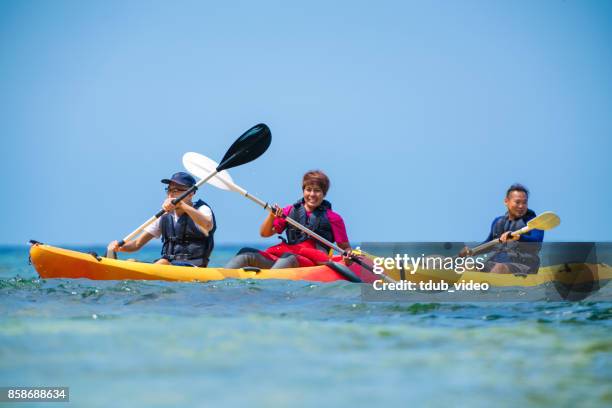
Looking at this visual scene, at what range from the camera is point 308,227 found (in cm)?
905

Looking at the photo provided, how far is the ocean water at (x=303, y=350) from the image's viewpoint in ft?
11.9

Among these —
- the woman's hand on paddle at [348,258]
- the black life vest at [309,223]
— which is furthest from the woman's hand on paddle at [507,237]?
the black life vest at [309,223]

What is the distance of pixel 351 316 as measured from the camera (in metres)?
5.95

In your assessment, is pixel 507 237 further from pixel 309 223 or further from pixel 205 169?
pixel 205 169

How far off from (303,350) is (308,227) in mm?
4540

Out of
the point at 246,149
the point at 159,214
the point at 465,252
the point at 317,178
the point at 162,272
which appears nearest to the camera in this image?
the point at 162,272

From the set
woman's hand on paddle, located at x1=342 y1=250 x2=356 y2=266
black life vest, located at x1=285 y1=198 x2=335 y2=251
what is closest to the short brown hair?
black life vest, located at x1=285 y1=198 x2=335 y2=251

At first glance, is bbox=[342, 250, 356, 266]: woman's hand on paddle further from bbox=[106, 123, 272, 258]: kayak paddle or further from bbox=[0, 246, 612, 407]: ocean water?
bbox=[106, 123, 272, 258]: kayak paddle

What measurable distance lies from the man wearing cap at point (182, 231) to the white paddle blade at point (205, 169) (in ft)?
3.33

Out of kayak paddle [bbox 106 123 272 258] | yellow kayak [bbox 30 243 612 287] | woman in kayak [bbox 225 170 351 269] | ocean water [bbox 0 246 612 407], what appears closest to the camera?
ocean water [bbox 0 246 612 407]

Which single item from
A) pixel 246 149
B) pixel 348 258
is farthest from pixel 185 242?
pixel 348 258

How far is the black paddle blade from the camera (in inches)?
376

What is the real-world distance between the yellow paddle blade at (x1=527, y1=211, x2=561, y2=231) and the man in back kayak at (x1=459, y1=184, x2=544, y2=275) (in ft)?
0.48

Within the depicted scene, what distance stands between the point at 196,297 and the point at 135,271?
4.19ft
